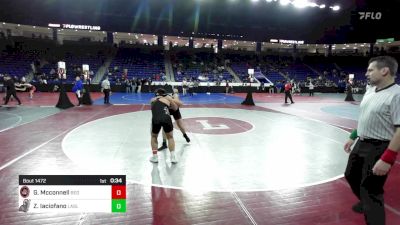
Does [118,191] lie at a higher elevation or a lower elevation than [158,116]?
lower

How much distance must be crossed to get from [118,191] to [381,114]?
10.7ft

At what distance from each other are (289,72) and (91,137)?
119 ft

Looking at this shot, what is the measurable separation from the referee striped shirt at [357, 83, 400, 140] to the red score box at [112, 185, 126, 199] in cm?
308

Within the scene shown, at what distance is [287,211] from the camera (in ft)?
15.2

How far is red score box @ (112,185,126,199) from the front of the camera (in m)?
3.32

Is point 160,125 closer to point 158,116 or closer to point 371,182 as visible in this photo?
point 158,116

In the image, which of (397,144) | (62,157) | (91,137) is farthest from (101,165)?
(397,144)

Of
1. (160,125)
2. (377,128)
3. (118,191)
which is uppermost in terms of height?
(377,128)

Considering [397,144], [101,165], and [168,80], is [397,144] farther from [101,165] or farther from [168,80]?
[168,80]

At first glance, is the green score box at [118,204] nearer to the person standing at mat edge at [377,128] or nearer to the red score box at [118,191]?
the red score box at [118,191]

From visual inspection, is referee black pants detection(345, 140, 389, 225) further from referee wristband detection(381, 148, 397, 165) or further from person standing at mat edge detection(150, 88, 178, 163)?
person standing at mat edge detection(150, 88, 178, 163)

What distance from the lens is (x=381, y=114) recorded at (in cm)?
336
